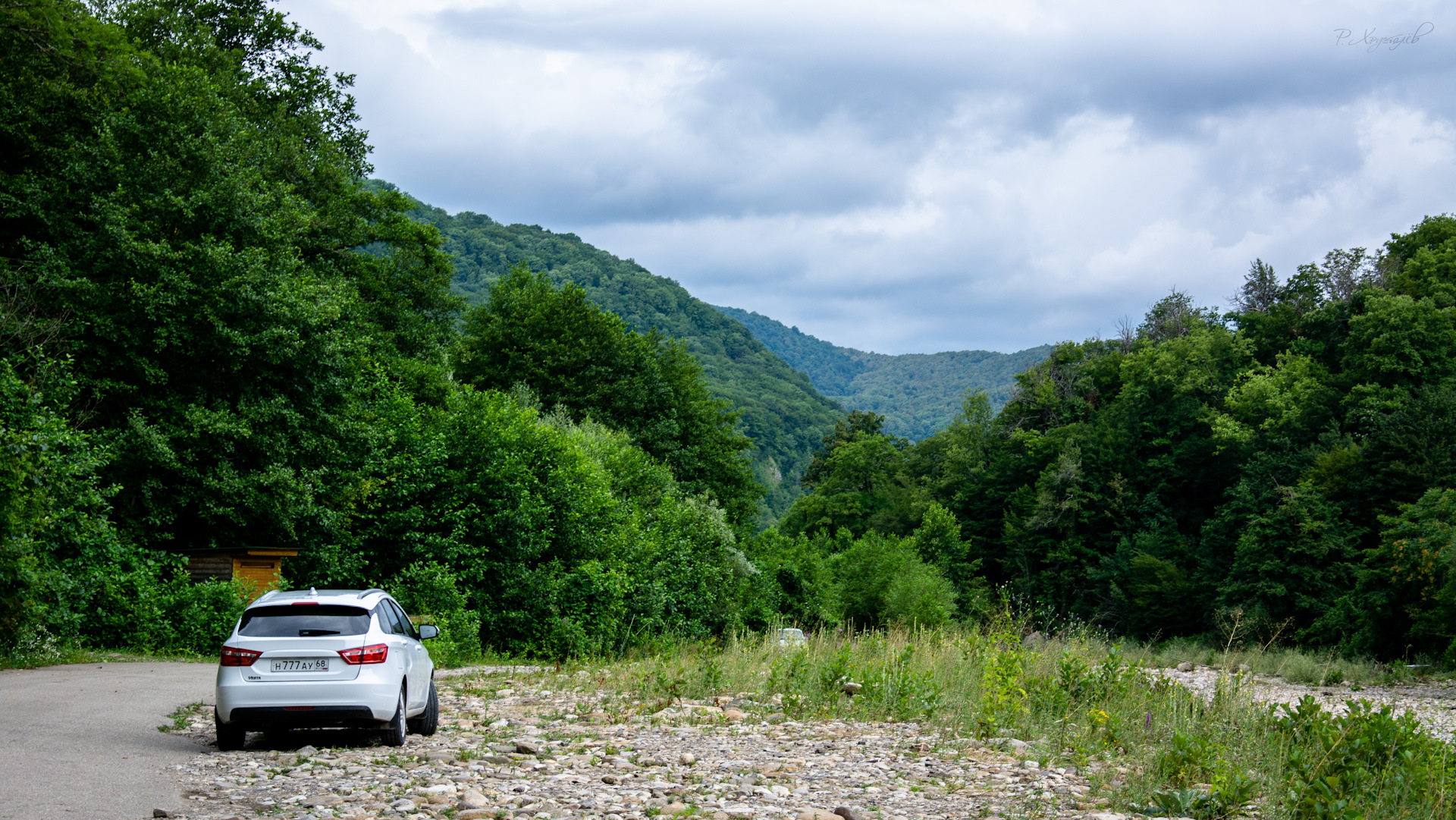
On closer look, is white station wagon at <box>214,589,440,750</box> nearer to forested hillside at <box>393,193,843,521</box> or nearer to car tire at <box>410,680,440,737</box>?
car tire at <box>410,680,440,737</box>

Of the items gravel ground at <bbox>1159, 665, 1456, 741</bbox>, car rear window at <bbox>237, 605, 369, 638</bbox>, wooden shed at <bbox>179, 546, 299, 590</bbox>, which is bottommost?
gravel ground at <bbox>1159, 665, 1456, 741</bbox>

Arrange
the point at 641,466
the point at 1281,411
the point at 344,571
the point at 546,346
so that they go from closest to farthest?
the point at 344,571 → the point at 641,466 → the point at 546,346 → the point at 1281,411

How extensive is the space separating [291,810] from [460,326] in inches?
2386

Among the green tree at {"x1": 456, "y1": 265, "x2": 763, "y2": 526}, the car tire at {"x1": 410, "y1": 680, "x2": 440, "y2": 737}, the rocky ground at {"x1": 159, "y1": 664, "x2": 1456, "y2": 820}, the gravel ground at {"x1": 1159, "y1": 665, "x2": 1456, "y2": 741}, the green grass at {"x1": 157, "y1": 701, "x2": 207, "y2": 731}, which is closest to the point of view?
the rocky ground at {"x1": 159, "y1": 664, "x2": 1456, "y2": 820}

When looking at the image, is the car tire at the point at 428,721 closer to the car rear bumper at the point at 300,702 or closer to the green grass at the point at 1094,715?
the car rear bumper at the point at 300,702

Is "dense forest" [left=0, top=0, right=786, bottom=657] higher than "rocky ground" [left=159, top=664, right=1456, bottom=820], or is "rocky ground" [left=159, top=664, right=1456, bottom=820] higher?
"dense forest" [left=0, top=0, right=786, bottom=657]

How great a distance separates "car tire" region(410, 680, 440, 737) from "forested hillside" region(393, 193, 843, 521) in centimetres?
9950

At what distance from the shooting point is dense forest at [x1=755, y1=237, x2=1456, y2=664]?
4900 cm

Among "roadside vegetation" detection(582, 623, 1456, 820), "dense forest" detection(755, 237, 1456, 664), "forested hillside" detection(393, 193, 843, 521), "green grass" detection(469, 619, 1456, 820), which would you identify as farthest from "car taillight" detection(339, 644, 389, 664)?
"forested hillside" detection(393, 193, 843, 521)

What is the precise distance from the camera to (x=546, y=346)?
51219 mm

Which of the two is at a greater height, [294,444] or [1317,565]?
[294,444]

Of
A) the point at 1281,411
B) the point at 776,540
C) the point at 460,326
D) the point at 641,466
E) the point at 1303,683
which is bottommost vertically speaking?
the point at 1303,683

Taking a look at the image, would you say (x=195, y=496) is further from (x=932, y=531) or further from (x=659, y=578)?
(x=932, y=531)

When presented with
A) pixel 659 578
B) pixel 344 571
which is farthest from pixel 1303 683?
pixel 344 571
